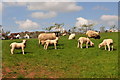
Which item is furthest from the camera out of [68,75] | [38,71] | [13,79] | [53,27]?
[53,27]

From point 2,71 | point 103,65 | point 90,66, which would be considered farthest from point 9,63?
point 103,65

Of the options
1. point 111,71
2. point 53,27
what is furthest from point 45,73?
point 53,27

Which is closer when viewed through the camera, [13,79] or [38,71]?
[13,79]

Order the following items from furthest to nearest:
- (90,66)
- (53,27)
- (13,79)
Answer: (53,27)
(90,66)
(13,79)

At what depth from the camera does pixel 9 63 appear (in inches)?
740

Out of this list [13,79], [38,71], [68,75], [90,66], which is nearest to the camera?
[13,79]

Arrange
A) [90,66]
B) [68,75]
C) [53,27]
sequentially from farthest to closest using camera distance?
[53,27]
[90,66]
[68,75]

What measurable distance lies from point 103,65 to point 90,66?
4.47 feet

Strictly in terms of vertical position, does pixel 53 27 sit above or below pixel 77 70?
above

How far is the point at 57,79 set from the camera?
46.5ft

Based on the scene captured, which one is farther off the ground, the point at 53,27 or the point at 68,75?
the point at 53,27

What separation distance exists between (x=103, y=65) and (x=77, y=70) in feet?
10.2

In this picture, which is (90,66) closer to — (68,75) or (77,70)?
(77,70)

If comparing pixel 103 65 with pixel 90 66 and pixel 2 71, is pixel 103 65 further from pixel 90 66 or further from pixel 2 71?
pixel 2 71
